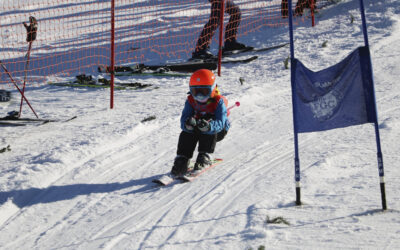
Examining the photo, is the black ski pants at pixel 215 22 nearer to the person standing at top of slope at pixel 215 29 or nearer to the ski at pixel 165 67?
the person standing at top of slope at pixel 215 29

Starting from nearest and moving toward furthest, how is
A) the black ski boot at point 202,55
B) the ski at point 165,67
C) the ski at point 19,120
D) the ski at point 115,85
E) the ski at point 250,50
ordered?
the ski at point 19,120 → the ski at point 115,85 → the ski at point 165,67 → the black ski boot at point 202,55 → the ski at point 250,50

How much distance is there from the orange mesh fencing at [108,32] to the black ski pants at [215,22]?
712 mm

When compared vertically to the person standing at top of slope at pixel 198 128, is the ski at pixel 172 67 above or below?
above

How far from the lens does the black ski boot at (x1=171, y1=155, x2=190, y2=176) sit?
17.6ft

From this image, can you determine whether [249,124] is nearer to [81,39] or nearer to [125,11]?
[81,39]

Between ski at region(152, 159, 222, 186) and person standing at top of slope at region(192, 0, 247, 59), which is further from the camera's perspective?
person standing at top of slope at region(192, 0, 247, 59)

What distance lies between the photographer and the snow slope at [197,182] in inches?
151

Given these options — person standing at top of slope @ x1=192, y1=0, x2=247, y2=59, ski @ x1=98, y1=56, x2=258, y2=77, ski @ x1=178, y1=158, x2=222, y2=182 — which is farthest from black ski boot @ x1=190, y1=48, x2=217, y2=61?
ski @ x1=178, y1=158, x2=222, y2=182

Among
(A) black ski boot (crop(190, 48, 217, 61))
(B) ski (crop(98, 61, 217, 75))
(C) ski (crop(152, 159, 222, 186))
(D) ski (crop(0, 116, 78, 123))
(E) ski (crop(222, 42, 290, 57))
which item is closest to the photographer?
(C) ski (crop(152, 159, 222, 186))

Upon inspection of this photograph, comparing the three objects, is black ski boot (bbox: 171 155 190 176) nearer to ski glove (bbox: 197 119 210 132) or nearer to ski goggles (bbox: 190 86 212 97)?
ski glove (bbox: 197 119 210 132)

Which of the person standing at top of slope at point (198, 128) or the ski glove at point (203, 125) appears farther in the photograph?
the person standing at top of slope at point (198, 128)

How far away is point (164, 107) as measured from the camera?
8250 mm

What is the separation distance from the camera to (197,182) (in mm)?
5180

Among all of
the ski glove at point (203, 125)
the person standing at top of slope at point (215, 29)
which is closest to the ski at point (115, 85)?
the person standing at top of slope at point (215, 29)
